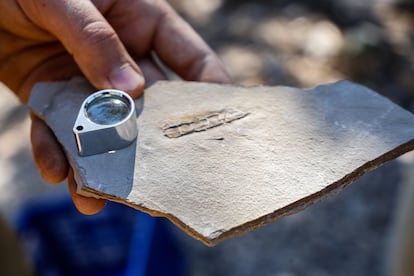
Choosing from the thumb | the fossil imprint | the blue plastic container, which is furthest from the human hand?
the blue plastic container

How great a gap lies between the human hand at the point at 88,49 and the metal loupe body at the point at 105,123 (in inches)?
2.8

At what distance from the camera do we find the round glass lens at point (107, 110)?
113 centimetres

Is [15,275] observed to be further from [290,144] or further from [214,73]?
[290,144]

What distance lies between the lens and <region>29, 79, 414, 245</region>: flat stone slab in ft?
3.38

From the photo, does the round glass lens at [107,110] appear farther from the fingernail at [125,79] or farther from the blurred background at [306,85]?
the blurred background at [306,85]

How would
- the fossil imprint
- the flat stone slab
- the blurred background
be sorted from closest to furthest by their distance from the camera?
1. the flat stone slab
2. the fossil imprint
3. the blurred background

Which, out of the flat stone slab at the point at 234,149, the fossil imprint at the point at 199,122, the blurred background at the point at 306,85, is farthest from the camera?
the blurred background at the point at 306,85

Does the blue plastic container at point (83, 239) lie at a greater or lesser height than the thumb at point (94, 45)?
lesser

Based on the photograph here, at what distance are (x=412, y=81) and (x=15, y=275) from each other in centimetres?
Answer: 162

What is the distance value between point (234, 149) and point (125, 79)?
29cm

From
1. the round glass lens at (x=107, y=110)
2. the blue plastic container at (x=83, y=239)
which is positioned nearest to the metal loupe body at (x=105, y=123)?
the round glass lens at (x=107, y=110)

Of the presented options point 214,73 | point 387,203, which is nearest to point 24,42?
point 214,73

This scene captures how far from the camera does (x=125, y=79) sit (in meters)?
1.24

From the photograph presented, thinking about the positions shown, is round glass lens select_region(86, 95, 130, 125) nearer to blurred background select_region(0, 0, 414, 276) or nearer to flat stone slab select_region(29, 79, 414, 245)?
flat stone slab select_region(29, 79, 414, 245)
